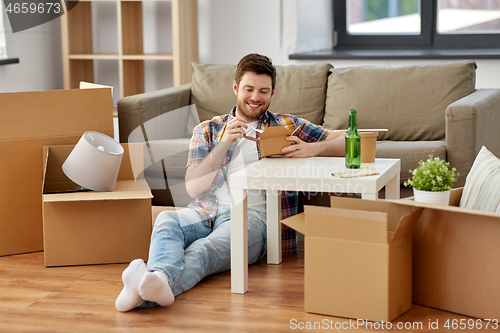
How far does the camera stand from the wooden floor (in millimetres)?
1624

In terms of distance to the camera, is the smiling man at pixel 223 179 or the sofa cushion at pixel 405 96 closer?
the smiling man at pixel 223 179

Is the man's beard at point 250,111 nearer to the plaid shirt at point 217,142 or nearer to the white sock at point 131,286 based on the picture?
the plaid shirt at point 217,142

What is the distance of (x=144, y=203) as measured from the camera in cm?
215

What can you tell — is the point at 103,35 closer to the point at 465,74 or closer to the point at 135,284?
the point at 465,74

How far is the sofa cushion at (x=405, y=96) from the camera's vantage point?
8.93 ft

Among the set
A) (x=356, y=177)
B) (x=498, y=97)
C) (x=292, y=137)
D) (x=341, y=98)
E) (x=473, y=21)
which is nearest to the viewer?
(x=356, y=177)

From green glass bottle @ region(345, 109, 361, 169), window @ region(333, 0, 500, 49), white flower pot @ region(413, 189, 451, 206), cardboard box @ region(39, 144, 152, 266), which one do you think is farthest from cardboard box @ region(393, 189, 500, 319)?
window @ region(333, 0, 500, 49)

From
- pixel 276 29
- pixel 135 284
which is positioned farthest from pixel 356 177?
pixel 276 29

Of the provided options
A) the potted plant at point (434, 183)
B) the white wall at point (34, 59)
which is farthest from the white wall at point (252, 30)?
the potted plant at point (434, 183)

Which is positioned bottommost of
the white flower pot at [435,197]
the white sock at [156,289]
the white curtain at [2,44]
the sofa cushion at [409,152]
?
the white sock at [156,289]

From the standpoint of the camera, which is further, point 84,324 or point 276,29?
point 276,29

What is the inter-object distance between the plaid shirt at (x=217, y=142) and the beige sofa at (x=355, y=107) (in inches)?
12.7

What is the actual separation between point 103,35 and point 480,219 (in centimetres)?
312

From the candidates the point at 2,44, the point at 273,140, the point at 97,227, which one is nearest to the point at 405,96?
the point at 273,140
